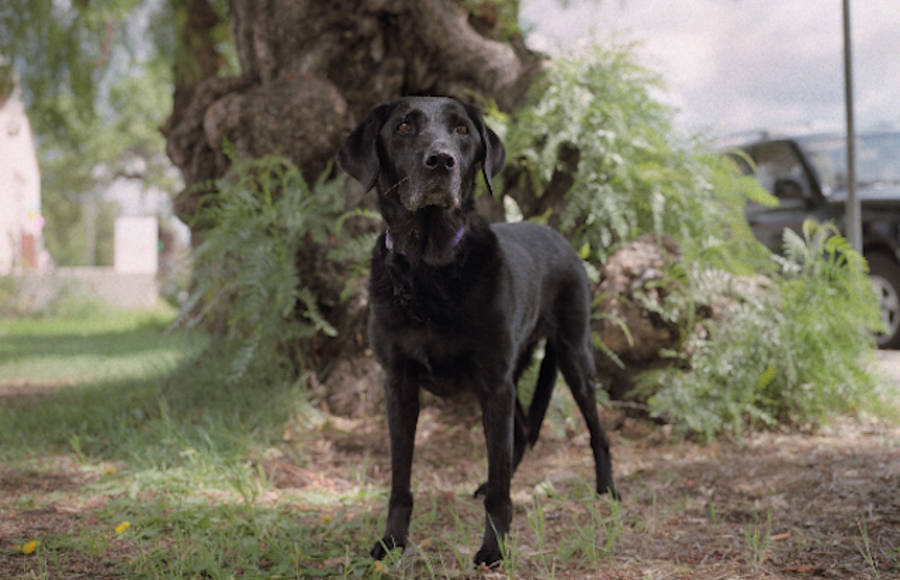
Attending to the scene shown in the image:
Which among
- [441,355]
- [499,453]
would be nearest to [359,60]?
[441,355]

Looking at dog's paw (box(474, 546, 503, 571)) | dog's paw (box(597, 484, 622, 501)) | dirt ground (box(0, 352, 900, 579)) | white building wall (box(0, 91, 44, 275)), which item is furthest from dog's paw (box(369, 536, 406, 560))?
white building wall (box(0, 91, 44, 275))

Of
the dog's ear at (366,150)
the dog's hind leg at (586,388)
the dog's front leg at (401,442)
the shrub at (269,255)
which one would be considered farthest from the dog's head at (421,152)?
A: the shrub at (269,255)

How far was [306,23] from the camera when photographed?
5.98 m

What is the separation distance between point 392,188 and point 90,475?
7.81ft

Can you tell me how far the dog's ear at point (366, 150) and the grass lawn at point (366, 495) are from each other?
139 centimetres

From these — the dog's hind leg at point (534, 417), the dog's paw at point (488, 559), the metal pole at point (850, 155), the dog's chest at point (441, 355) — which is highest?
the metal pole at point (850, 155)

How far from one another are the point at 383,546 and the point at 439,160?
140 centimetres

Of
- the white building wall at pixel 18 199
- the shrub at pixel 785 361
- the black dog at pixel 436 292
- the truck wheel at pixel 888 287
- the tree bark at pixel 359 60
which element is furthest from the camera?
the white building wall at pixel 18 199

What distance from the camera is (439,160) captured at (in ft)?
8.23

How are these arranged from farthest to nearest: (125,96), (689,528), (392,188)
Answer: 1. (125,96)
2. (689,528)
3. (392,188)

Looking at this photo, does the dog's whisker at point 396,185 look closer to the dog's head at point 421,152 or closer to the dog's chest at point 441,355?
the dog's head at point 421,152

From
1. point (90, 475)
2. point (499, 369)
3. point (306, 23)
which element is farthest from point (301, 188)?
point (499, 369)

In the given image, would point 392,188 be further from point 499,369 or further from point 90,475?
point 90,475

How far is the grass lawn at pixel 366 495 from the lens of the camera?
265 centimetres
